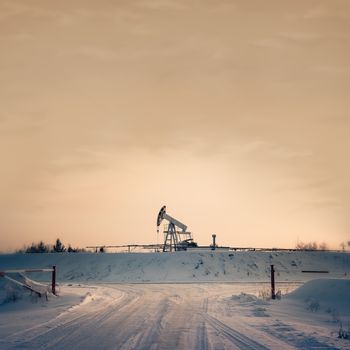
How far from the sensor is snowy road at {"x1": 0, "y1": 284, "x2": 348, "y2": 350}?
10023mm

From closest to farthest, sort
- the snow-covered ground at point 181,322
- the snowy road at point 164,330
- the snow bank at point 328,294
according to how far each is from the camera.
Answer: the snowy road at point 164,330 → the snow-covered ground at point 181,322 → the snow bank at point 328,294

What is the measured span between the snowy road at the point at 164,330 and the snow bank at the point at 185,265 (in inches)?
1150

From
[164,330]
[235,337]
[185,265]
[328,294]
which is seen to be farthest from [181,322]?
[185,265]

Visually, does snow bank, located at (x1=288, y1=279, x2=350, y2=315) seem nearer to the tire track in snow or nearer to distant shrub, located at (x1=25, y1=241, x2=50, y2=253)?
the tire track in snow

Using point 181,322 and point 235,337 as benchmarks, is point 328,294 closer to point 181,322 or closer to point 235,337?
point 181,322

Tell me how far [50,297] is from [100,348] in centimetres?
1250

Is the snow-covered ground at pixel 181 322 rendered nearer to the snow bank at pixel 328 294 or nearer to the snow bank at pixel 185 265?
the snow bank at pixel 328 294

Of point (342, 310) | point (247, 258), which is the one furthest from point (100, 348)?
point (247, 258)

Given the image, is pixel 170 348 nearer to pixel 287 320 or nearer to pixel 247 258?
pixel 287 320

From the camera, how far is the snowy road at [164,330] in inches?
395

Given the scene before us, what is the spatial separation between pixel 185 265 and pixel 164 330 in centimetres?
3940

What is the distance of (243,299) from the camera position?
69.3 feet

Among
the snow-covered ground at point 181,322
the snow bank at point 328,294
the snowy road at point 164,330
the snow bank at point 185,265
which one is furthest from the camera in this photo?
the snow bank at point 185,265

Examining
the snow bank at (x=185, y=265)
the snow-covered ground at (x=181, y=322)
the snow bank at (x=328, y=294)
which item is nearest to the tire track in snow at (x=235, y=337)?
the snow-covered ground at (x=181, y=322)
